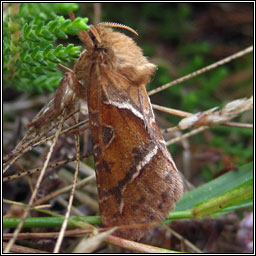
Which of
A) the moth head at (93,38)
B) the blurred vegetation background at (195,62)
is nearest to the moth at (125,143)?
the moth head at (93,38)

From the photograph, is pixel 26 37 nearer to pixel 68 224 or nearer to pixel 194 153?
pixel 68 224

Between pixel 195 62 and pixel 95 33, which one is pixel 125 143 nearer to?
pixel 95 33

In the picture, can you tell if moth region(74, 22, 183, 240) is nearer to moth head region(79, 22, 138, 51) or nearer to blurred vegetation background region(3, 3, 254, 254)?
moth head region(79, 22, 138, 51)

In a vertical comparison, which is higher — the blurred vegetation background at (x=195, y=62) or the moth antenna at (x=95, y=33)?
the moth antenna at (x=95, y=33)

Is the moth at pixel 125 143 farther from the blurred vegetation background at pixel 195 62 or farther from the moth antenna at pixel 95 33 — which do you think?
the blurred vegetation background at pixel 195 62

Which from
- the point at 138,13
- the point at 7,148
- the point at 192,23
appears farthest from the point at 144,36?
the point at 7,148

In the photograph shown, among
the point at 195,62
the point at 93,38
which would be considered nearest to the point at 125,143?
the point at 93,38
